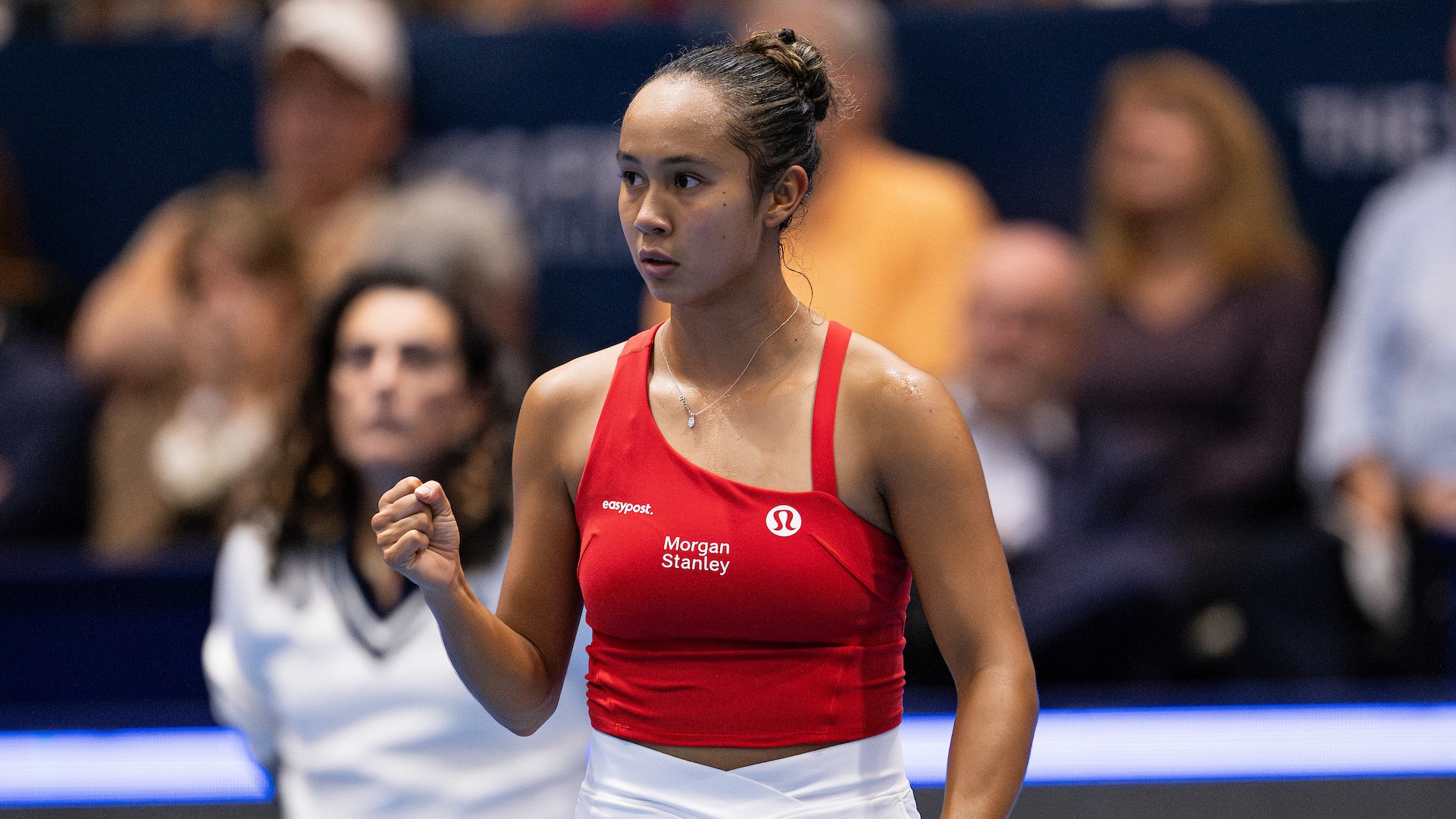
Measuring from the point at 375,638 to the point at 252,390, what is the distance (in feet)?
6.71

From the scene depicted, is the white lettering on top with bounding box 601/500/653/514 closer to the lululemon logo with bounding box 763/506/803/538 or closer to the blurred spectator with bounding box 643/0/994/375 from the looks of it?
the lululemon logo with bounding box 763/506/803/538

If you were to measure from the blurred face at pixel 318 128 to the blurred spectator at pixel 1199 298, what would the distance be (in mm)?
2185

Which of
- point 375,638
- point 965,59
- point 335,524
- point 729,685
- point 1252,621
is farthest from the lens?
point 965,59

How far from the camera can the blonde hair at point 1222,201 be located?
454 cm

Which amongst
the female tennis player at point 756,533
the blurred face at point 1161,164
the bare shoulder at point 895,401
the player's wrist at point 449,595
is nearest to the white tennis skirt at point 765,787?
the female tennis player at point 756,533

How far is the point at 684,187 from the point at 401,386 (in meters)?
1.18

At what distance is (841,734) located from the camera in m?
1.83

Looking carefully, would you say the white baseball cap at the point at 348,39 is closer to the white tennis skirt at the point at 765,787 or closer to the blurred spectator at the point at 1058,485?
the blurred spectator at the point at 1058,485

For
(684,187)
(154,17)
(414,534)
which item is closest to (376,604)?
(414,534)

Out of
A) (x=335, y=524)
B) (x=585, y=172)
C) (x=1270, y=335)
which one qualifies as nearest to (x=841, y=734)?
(x=335, y=524)

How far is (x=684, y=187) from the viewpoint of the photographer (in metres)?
1.76

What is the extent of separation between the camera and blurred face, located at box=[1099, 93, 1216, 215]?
4.54m

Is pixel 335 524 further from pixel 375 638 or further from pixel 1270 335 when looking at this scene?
pixel 1270 335

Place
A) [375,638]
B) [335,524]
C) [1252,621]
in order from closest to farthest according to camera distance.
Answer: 1. [375,638]
2. [335,524]
3. [1252,621]
